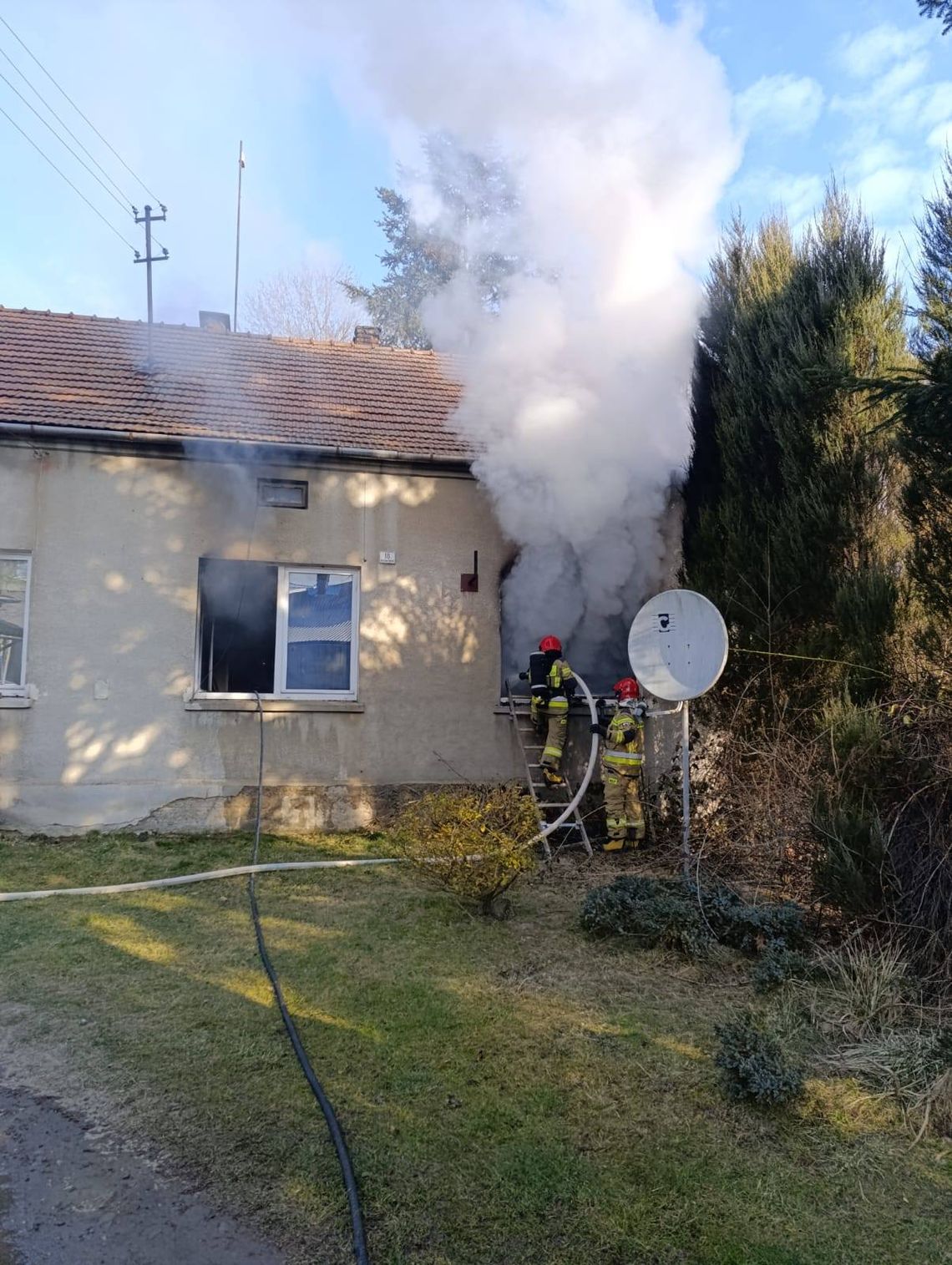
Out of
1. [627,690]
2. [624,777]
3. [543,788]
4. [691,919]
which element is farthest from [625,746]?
[691,919]

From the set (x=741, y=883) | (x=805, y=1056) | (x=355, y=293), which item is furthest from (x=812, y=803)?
(x=355, y=293)

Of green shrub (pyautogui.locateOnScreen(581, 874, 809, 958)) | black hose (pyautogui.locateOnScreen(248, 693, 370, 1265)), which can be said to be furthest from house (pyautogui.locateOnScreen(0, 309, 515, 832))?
green shrub (pyautogui.locateOnScreen(581, 874, 809, 958))

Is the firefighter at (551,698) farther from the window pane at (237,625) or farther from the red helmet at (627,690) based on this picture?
A: the window pane at (237,625)

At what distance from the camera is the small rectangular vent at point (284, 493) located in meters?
9.34

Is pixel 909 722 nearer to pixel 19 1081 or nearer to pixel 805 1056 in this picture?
pixel 805 1056

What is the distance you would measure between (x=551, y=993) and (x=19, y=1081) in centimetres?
260

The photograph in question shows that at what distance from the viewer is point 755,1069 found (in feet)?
12.0

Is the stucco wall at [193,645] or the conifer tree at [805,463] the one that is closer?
the conifer tree at [805,463]

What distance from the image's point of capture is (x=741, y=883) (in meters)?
6.56

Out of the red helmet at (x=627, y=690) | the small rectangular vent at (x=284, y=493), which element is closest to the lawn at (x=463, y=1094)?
the red helmet at (x=627, y=690)

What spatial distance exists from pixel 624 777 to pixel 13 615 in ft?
20.3

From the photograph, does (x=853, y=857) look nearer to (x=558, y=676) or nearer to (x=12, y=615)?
(x=558, y=676)

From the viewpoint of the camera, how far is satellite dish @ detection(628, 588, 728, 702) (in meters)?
6.98

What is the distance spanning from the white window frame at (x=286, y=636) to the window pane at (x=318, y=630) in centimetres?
3
